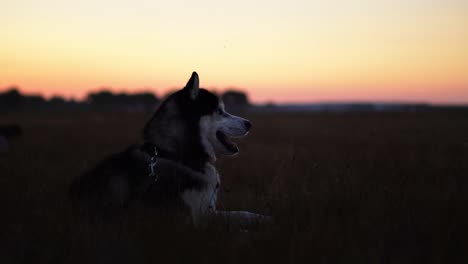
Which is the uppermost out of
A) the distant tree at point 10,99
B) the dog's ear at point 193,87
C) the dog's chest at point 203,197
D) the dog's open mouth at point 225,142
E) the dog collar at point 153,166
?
the distant tree at point 10,99

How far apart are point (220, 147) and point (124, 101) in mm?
117049

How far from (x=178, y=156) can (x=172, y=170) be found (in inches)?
8.6

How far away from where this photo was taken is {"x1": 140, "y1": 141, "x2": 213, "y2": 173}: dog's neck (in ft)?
14.7

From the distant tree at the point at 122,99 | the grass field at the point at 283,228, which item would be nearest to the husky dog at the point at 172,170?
the grass field at the point at 283,228

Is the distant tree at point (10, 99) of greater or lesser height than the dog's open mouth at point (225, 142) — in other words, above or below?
above

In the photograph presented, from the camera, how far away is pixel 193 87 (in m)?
4.45

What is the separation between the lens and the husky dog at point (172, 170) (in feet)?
13.7

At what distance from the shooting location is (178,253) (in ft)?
10.7

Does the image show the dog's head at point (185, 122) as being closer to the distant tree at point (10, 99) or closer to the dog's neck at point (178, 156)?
the dog's neck at point (178, 156)

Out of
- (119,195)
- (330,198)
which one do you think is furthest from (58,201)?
(330,198)

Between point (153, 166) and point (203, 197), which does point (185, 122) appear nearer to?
point (153, 166)

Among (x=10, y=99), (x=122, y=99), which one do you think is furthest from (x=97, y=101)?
(x=10, y=99)

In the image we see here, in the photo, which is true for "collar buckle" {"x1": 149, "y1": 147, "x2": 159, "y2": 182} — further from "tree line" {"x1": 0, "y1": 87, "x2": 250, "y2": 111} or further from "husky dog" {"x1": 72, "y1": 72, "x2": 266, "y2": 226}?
"tree line" {"x1": 0, "y1": 87, "x2": 250, "y2": 111}

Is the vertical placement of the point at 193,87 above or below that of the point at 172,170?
above
